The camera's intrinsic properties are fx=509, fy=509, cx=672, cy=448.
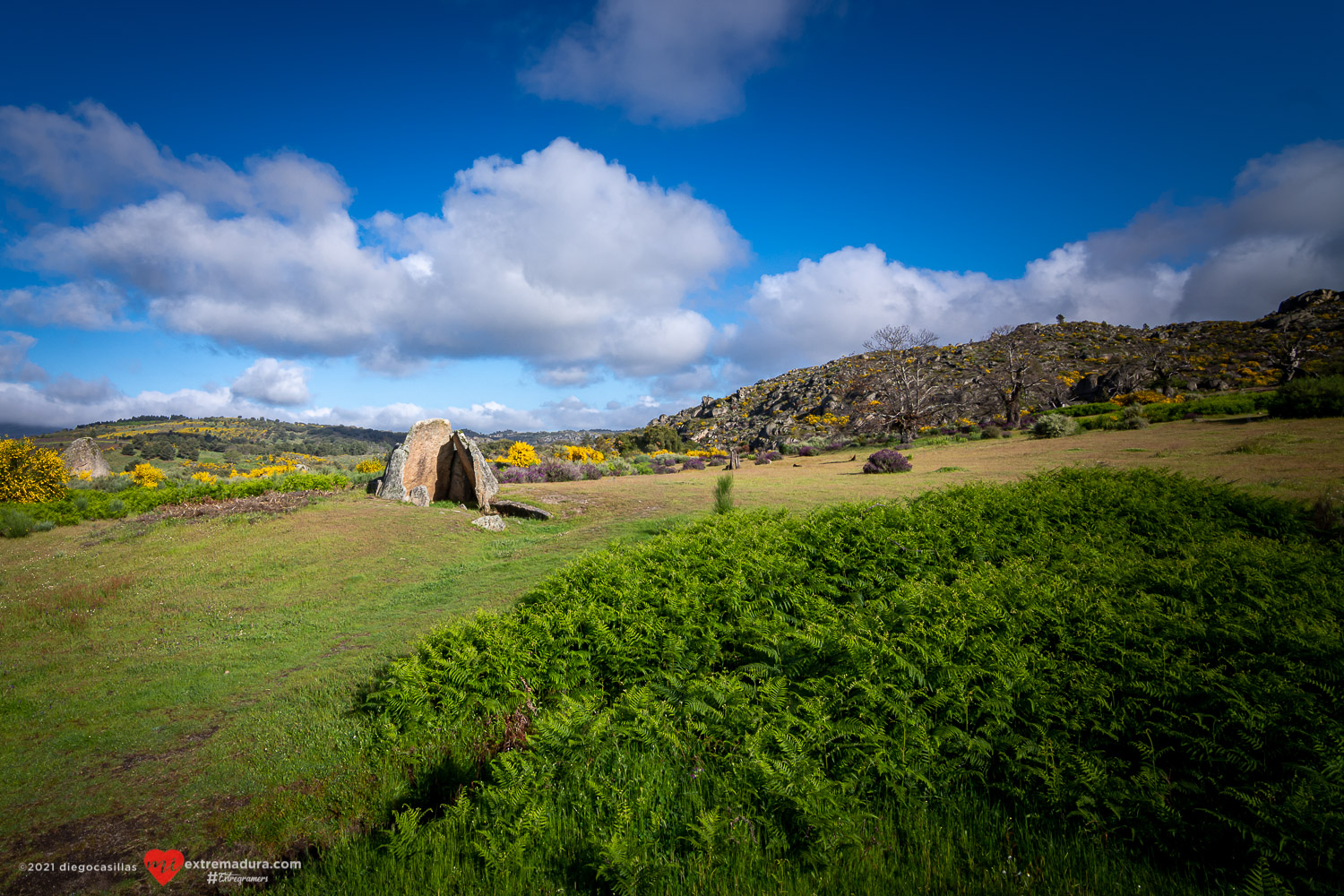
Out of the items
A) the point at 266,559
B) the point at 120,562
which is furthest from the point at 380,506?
the point at 120,562

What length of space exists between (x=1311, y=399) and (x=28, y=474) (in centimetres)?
3867

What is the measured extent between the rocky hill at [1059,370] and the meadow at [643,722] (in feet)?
A: 103

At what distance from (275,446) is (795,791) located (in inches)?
3031

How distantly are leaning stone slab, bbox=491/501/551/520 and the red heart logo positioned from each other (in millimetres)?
10163

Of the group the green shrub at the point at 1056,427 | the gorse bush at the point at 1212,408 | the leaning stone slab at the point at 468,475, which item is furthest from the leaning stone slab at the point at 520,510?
the gorse bush at the point at 1212,408

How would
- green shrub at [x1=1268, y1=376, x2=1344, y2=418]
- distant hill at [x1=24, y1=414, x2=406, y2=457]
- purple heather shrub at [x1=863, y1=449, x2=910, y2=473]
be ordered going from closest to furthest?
1. green shrub at [x1=1268, y1=376, x2=1344, y2=418]
2. purple heather shrub at [x1=863, y1=449, x2=910, y2=473]
3. distant hill at [x1=24, y1=414, x2=406, y2=457]

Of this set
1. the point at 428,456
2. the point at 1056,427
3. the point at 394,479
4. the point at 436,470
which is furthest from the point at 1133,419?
the point at 394,479

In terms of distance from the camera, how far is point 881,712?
10.7 feet

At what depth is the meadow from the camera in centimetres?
247

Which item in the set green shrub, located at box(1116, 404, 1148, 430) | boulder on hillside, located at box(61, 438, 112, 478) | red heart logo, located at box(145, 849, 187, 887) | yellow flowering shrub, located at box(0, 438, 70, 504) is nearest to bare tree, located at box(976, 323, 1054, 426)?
green shrub, located at box(1116, 404, 1148, 430)

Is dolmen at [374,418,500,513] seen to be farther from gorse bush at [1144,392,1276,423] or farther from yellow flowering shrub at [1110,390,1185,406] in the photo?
yellow flowering shrub at [1110,390,1185,406]

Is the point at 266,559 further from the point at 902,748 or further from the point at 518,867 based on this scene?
the point at 902,748

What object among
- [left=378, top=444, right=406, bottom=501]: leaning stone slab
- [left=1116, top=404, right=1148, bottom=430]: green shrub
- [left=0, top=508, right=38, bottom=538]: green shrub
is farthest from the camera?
[left=1116, top=404, right=1148, bottom=430]: green shrub

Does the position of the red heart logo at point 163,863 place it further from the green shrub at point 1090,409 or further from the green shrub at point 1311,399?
the green shrub at point 1090,409
